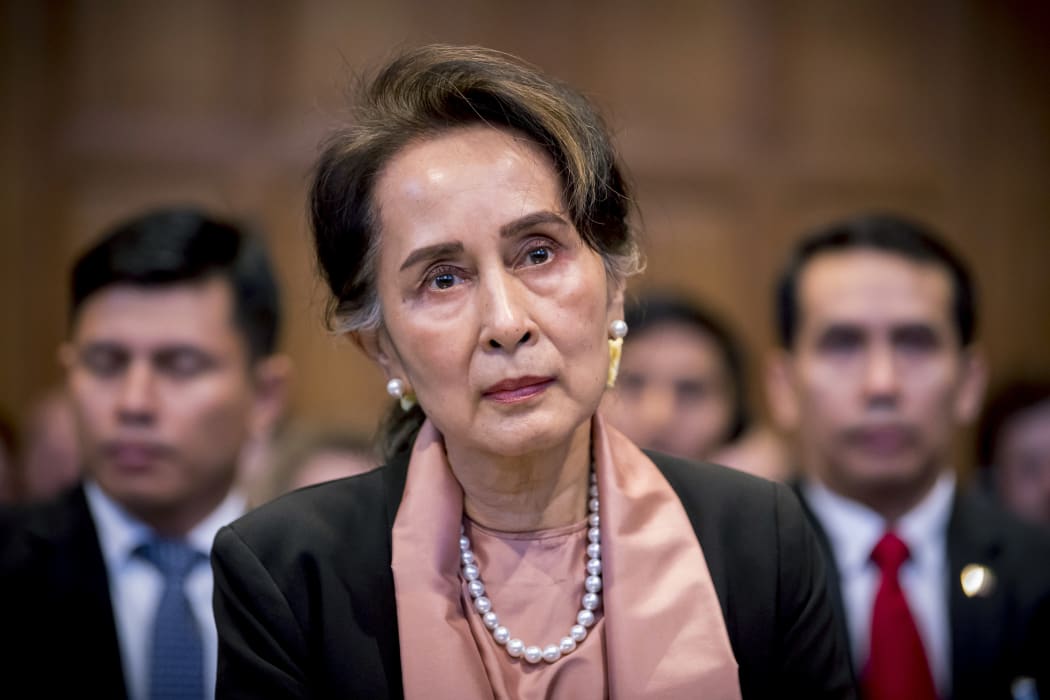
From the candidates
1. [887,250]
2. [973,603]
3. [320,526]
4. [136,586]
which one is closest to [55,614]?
[136,586]

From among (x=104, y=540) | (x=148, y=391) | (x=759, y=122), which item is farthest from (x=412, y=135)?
(x=759, y=122)

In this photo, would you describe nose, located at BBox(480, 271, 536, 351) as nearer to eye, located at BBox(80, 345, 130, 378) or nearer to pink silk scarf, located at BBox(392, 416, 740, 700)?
pink silk scarf, located at BBox(392, 416, 740, 700)

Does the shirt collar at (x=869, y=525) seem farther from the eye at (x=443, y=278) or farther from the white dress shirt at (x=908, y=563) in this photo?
the eye at (x=443, y=278)

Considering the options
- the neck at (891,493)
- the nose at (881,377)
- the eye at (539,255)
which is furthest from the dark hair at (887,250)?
the eye at (539,255)

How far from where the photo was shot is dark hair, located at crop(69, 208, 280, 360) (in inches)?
108

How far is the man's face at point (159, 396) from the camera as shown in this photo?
261 cm

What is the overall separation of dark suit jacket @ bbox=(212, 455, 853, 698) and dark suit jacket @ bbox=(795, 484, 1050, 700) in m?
0.81

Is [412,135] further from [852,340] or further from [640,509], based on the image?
[852,340]

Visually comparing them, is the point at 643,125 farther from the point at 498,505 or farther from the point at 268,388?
the point at 498,505

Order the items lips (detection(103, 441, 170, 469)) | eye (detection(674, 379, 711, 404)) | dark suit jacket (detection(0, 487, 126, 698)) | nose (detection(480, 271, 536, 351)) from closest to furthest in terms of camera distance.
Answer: nose (detection(480, 271, 536, 351)) → dark suit jacket (detection(0, 487, 126, 698)) → lips (detection(103, 441, 170, 469)) → eye (detection(674, 379, 711, 404))

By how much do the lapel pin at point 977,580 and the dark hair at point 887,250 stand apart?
0.55 m

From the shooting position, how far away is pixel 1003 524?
2.70m

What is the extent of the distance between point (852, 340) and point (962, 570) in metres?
0.55

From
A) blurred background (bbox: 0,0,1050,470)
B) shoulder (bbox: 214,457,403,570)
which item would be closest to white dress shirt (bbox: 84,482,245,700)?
shoulder (bbox: 214,457,403,570)
